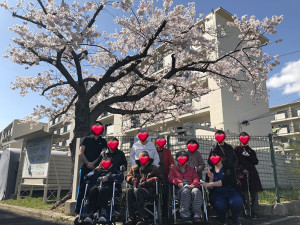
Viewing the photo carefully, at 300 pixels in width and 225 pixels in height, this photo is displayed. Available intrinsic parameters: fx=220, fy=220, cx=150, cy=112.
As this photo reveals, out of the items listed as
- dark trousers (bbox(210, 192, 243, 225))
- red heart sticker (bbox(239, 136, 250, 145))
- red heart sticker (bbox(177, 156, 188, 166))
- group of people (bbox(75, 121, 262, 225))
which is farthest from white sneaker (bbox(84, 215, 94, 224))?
red heart sticker (bbox(239, 136, 250, 145))

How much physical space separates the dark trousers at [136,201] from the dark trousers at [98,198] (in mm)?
353

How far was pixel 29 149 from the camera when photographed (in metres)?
8.09

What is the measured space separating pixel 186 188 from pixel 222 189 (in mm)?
570

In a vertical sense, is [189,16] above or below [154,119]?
above

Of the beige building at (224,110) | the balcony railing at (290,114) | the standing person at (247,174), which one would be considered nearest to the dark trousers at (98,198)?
the standing person at (247,174)

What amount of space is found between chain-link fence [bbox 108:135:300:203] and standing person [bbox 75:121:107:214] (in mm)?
1332

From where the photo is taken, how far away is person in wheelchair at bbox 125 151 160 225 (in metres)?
3.26

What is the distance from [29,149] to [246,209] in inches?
291

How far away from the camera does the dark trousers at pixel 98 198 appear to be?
11.0 feet

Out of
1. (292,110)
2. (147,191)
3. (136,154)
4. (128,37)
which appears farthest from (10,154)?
(292,110)

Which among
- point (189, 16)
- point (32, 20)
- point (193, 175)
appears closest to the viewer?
point (193, 175)

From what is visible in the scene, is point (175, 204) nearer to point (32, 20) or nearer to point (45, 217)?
point (45, 217)

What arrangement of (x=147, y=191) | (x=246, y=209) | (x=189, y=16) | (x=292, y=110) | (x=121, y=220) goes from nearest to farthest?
(x=147, y=191), (x=121, y=220), (x=246, y=209), (x=189, y=16), (x=292, y=110)

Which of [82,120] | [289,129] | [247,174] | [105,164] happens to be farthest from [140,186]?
[289,129]
